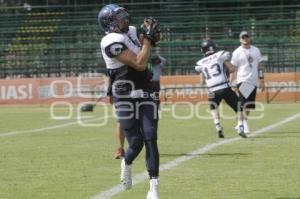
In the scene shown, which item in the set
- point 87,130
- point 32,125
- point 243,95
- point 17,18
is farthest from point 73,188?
point 17,18

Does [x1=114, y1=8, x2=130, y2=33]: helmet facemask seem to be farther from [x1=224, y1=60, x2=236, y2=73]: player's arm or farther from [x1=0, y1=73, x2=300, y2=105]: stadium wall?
[x1=0, y1=73, x2=300, y2=105]: stadium wall

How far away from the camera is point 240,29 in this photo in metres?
Result: 34.1

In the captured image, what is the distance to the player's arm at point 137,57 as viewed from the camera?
7328 millimetres

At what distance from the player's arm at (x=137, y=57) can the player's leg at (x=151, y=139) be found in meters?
0.40

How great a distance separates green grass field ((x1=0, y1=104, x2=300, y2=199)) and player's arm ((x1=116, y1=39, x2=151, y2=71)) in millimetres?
1217

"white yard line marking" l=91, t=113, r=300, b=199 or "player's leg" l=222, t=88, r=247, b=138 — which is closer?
"white yard line marking" l=91, t=113, r=300, b=199

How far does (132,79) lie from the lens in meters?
7.71

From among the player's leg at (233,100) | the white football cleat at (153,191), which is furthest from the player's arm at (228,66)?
the white football cleat at (153,191)

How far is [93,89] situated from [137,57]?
23570 mm

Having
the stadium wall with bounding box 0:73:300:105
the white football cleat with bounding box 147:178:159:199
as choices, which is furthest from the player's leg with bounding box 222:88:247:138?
the stadium wall with bounding box 0:73:300:105

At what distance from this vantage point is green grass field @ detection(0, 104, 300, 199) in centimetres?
792

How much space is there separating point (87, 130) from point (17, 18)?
1990cm

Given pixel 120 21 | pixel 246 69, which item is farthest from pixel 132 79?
pixel 246 69

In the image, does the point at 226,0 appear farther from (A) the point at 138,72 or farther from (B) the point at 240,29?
(A) the point at 138,72
